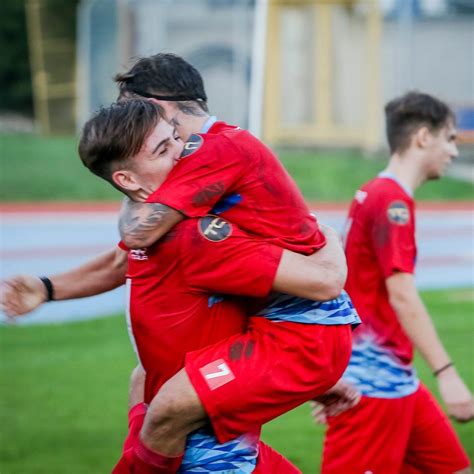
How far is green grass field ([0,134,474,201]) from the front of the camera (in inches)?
968

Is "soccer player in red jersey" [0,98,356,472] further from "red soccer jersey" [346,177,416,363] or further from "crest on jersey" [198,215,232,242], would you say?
"red soccer jersey" [346,177,416,363]

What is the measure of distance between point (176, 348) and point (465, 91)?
24307mm

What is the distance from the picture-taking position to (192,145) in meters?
3.19

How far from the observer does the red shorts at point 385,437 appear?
14.8ft

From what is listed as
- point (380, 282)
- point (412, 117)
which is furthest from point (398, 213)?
point (412, 117)

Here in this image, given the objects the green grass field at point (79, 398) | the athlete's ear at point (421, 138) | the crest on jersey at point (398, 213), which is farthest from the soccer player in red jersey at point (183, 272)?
the green grass field at point (79, 398)

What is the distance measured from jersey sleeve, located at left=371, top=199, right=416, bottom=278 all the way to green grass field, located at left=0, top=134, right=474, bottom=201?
757 inches

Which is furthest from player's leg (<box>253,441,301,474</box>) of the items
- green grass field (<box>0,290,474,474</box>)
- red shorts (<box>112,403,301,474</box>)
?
green grass field (<box>0,290,474,474</box>)

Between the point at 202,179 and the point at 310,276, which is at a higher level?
the point at 202,179

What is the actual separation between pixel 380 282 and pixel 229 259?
1725 millimetres

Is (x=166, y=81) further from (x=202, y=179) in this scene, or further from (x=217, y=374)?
(x=217, y=374)

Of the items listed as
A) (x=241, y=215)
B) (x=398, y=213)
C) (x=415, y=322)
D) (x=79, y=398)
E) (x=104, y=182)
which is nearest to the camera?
(x=241, y=215)

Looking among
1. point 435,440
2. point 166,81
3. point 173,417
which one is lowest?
point 435,440

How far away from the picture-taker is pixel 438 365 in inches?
175
